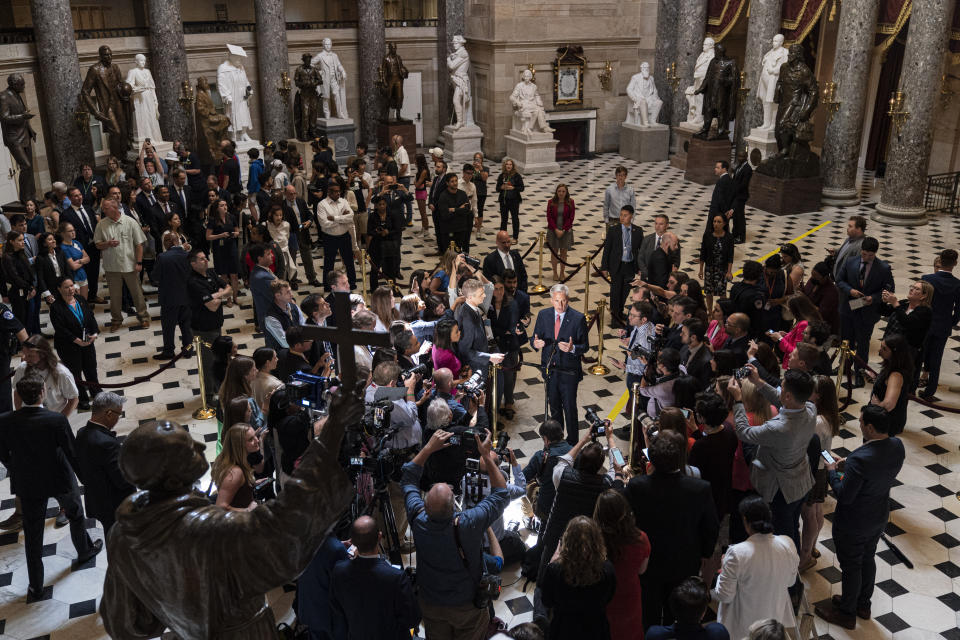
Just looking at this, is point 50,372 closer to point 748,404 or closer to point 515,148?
point 748,404

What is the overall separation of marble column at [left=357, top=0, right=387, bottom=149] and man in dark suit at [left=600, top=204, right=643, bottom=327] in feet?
40.4

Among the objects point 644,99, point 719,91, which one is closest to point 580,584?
point 719,91

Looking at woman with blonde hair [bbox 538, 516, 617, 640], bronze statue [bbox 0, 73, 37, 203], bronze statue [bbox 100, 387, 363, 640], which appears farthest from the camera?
bronze statue [bbox 0, 73, 37, 203]

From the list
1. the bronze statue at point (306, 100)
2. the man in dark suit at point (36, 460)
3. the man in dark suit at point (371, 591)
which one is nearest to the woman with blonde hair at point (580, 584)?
the man in dark suit at point (371, 591)

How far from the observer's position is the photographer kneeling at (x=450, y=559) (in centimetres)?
397

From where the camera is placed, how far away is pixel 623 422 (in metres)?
8.00

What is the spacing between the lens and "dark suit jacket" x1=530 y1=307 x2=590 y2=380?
6.94 metres

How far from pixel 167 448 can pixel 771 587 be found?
331 centimetres

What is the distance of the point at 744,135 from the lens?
18.2m

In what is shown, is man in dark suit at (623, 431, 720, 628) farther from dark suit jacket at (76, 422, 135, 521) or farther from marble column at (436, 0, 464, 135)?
marble column at (436, 0, 464, 135)

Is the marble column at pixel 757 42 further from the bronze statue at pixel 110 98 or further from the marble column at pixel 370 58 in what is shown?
the bronze statue at pixel 110 98

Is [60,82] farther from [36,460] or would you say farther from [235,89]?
Answer: [36,460]

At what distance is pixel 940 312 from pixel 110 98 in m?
14.4

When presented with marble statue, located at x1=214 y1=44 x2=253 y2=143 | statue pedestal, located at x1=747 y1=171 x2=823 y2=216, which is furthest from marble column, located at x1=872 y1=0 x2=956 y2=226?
marble statue, located at x1=214 y1=44 x2=253 y2=143
